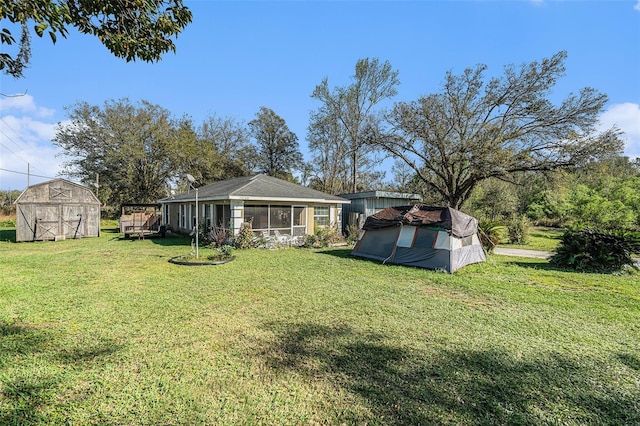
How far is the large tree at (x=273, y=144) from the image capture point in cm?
3022

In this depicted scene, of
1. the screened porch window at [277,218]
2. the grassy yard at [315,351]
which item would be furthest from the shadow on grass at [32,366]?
the screened porch window at [277,218]

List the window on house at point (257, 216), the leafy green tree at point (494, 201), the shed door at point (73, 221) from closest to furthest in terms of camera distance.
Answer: the window on house at point (257, 216)
the shed door at point (73, 221)
the leafy green tree at point (494, 201)

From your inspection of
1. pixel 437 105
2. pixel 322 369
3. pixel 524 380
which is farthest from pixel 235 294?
pixel 437 105

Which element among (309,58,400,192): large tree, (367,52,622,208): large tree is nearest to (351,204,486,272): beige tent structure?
(367,52,622,208): large tree

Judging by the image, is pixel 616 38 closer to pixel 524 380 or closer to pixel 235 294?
pixel 524 380

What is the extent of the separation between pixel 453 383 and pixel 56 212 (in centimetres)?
1804

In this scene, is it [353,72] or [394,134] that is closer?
[394,134]

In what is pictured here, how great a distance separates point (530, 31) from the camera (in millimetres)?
10250

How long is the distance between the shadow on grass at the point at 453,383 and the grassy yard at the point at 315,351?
0.05 feet

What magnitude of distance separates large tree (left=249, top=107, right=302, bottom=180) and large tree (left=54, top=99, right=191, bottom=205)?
6.91 meters

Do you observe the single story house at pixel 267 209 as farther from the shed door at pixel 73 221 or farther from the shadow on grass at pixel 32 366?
the shadow on grass at pixel 32 366

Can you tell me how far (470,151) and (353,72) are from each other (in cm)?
1406

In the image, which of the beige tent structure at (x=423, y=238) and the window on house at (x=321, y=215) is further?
the window on house at (x=321, y=215)

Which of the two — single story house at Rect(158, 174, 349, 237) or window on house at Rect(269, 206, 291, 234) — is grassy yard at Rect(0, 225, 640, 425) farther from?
window on house at Rect(269, 206, 291, 234)
